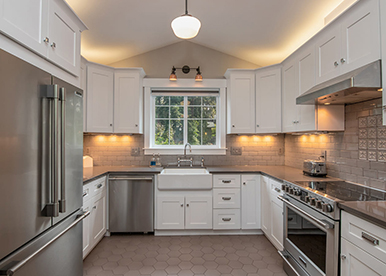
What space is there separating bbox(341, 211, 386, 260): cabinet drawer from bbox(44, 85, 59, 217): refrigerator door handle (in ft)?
5.94

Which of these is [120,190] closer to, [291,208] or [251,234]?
[251,234]

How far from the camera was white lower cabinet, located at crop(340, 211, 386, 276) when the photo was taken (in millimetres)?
1203

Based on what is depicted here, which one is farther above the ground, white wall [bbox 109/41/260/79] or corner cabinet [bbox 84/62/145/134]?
white wall [bbox 109/41/260/79]

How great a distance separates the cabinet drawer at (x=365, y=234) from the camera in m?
1.20

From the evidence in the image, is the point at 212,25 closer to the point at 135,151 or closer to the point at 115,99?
the point at 115,99

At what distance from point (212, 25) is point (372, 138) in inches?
93.9

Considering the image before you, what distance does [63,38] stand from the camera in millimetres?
1768

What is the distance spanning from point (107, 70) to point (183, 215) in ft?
7.85

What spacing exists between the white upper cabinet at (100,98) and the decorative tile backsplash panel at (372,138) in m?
3.11

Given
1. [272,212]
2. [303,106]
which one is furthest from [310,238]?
[303,106]

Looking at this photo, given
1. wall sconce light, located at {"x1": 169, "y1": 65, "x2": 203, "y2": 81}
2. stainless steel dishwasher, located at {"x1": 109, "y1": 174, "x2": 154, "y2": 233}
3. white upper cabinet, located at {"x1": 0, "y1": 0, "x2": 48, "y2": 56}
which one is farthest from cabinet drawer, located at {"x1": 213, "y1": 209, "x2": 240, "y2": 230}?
white upper cabinet, located at {"x1": 0, "y1": 0, "x2": 48, "y2": 56}

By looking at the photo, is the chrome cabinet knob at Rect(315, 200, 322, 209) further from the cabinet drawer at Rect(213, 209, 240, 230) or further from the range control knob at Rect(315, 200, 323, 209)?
the cabinet drawer at Rect(213, 209, 240, 230)

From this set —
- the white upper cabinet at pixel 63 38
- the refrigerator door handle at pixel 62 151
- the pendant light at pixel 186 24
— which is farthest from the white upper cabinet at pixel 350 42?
the white upper cabinet at pixel 63 38

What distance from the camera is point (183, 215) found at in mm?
3074
